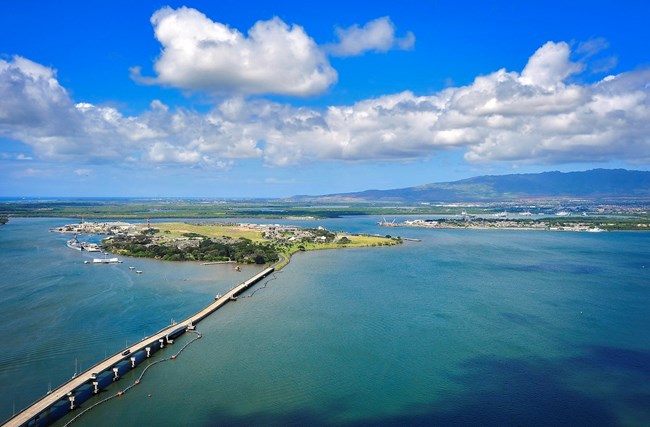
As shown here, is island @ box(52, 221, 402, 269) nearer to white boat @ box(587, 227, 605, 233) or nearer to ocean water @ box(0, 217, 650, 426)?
ocean water @ box(0, 217, 650, 426)

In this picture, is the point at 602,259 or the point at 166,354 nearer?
the point at 166,354

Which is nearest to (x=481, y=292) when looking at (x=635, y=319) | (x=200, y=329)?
(x=635, y=319)

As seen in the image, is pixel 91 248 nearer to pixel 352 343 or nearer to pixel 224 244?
pixel 224 244

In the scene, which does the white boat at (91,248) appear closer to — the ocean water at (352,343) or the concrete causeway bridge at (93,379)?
the ocean water at (352,343)

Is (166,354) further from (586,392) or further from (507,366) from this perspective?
(586,392)

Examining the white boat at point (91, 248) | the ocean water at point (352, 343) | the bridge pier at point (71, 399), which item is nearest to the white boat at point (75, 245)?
the white boat at point (91, 248)

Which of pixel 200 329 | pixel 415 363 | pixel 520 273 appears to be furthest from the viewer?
pixel 520 273

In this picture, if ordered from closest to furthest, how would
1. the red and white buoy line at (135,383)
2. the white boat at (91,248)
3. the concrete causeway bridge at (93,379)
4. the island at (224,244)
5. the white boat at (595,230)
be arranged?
the concrete causeway bridge at (93,379) → the red and white buoy line at (135,383) → the island at (224,244) → the white boat at (91,248) → the white boat at (595,230)
